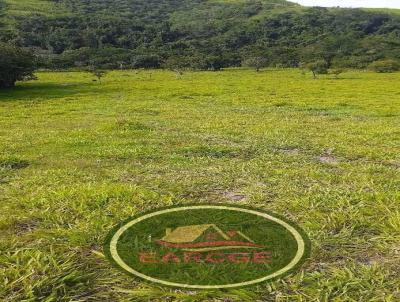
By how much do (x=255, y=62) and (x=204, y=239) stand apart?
123 metres

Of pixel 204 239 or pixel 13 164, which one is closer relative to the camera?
pixel 204 239

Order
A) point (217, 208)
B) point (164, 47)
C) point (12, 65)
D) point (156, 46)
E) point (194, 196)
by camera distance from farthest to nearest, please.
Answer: point (156, 46), point (164, 47), point (12, 65), point (194, 196), point (217, 208)

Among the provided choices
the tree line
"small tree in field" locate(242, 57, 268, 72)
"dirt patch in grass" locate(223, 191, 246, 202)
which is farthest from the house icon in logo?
"small tree in field" locate(242, 57, 268, 72)

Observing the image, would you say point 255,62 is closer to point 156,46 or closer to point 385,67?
point 385,67

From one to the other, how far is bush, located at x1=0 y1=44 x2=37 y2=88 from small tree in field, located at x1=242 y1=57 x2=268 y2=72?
7213 centimetres

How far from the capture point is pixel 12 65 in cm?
5809

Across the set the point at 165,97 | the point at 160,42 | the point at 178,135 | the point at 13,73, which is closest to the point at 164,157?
the point at 178,135

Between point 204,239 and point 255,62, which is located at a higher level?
point 204,239

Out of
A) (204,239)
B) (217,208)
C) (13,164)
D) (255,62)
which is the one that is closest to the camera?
(204,239)

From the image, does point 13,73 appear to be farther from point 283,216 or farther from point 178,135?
point 283,216

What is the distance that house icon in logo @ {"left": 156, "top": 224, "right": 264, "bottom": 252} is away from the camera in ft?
21.1

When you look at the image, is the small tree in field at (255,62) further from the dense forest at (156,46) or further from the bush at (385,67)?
the bush at (385,67)

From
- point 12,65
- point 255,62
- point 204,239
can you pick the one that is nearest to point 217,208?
point 204,239

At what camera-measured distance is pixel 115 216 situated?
7621 mm
